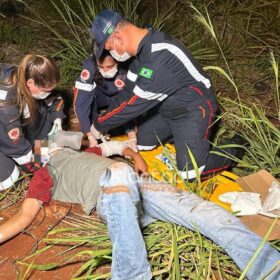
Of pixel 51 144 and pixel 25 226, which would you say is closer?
pixel 25 226

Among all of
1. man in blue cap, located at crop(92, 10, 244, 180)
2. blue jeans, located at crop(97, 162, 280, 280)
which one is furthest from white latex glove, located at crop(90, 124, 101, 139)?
blue jeans, located at crop(97, 162, 280, 280)

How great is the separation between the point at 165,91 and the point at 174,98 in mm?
180

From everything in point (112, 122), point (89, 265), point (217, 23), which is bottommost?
point (89, 265)

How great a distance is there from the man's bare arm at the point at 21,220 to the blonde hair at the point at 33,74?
688 millimetres

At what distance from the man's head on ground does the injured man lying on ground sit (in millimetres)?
706

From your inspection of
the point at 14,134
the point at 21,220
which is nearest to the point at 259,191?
the point at 21,220

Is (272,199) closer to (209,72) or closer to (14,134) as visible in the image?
(14,134)

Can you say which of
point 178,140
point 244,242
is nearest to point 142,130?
point 178,140

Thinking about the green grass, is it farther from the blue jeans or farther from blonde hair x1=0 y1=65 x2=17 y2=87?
blonde hair x1=0 y1=65 x2=17 y2=87

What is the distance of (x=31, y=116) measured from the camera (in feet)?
9.50

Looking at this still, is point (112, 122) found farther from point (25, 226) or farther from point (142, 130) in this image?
point (25, 226)

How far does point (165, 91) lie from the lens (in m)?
2.76

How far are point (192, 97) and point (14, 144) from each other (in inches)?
51.0

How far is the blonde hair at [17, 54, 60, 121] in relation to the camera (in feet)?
8.72
